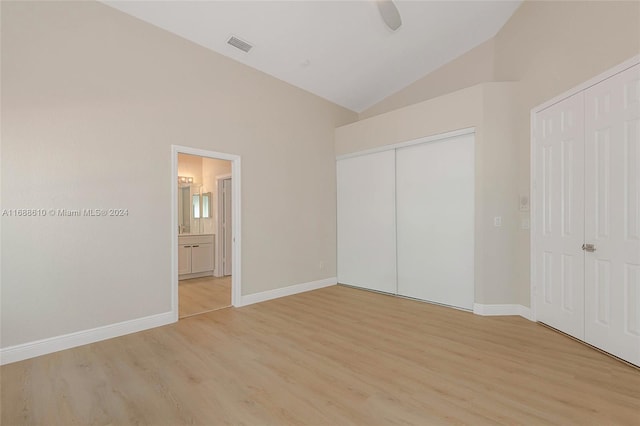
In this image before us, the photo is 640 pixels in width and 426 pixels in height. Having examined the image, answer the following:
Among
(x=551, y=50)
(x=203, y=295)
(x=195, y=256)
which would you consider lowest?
(x=203, y=295)

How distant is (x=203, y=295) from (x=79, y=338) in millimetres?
1980

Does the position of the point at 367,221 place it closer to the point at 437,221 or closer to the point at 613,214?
the point at 437,221

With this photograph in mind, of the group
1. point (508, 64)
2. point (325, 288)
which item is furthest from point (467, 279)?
point (508, 64)

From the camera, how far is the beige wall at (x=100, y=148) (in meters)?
2.78

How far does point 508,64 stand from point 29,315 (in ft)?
20.3

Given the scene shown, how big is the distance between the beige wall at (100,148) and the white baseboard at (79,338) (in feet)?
0.21

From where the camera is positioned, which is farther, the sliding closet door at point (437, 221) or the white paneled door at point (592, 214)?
the sliding closet door at point (437, 221)

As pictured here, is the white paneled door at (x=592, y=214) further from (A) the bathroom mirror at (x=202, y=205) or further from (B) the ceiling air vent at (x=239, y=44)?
(A) the bathroom mirror at (x=202, y=205)

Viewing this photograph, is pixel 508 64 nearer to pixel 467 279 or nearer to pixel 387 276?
pixel 467 279

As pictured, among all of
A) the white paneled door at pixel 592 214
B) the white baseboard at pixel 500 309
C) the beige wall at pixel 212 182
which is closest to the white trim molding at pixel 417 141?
the white paneled door at pixel 592 214

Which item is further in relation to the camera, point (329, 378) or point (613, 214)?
point (613, 214)

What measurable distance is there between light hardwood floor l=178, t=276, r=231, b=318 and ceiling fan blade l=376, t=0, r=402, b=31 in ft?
13.1

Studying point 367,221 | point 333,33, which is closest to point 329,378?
point 367,221

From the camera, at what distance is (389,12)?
2590 millimetres
